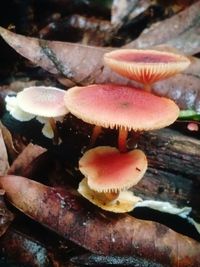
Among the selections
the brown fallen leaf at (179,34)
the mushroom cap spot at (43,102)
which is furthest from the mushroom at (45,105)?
the brown fallen leaf at (179,34)

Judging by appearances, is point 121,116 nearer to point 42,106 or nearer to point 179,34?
point 42,106

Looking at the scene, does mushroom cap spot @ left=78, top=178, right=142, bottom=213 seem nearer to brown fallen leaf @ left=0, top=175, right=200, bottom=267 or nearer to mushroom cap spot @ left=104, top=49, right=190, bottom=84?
brown fallen leaf @ left=0, top=175, right=200, bottom=267

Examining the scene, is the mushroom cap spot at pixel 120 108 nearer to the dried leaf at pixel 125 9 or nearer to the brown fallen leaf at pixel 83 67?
the brown fallen leaf at pixel 83 67

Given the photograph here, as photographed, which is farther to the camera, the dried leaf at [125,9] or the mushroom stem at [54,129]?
the dried leaf at [125,9]

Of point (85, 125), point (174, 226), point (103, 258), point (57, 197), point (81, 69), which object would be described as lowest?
point (174, 226)

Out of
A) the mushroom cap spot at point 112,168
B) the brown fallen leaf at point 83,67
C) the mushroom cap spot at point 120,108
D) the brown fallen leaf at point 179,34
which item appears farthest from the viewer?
the brown fallen leaf at point 179,34

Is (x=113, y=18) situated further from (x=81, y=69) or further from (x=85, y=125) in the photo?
(x=85, y=125)

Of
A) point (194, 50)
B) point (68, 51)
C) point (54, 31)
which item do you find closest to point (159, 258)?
point (68, 51)
